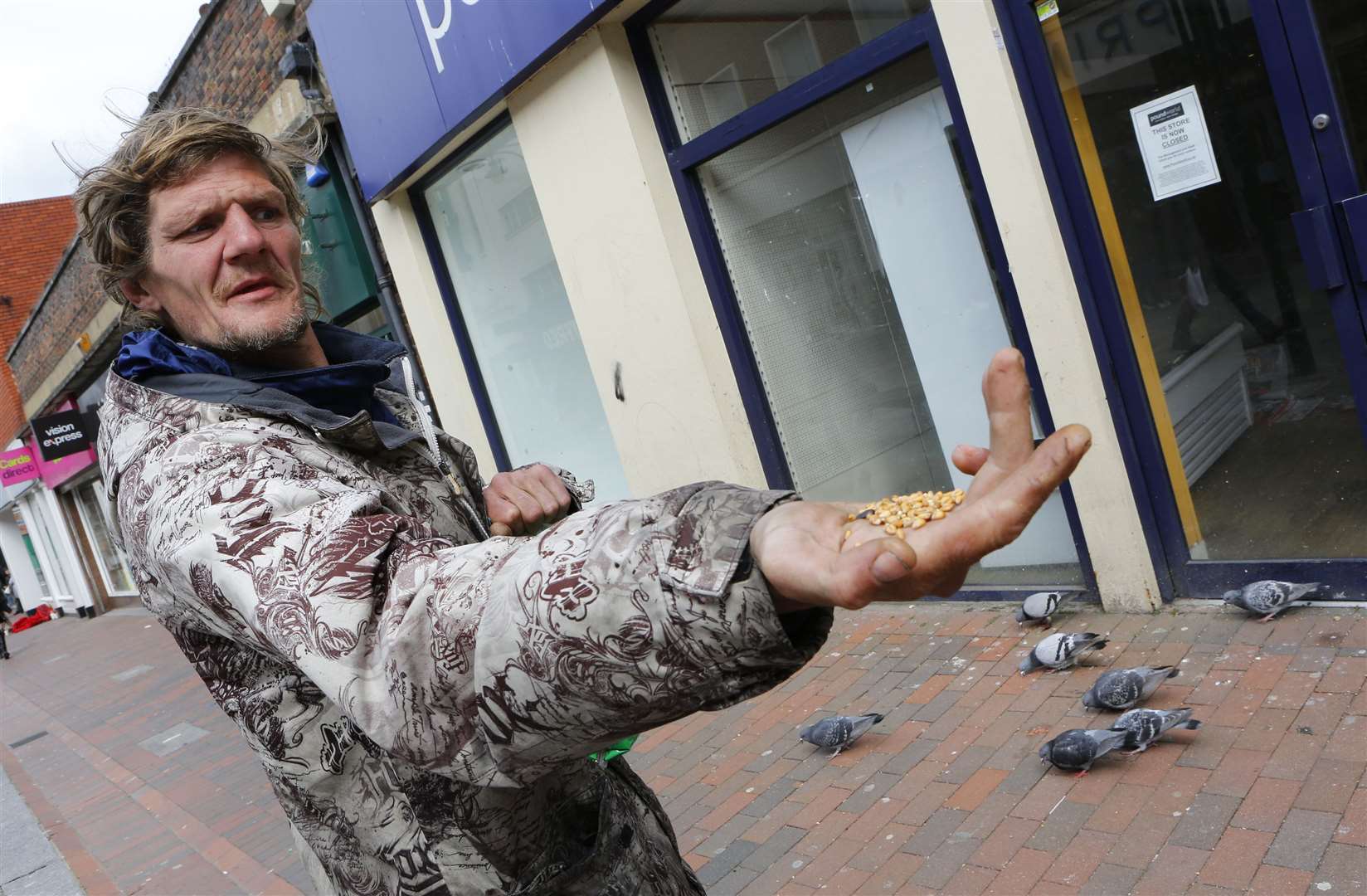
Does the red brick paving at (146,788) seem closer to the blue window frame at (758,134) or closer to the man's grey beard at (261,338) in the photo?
the blue window frame at (758,134)

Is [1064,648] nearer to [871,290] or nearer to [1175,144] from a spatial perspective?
[1175,144]

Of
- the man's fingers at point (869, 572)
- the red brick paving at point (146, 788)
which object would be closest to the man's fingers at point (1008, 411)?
the man's fingers at point (869, 572)

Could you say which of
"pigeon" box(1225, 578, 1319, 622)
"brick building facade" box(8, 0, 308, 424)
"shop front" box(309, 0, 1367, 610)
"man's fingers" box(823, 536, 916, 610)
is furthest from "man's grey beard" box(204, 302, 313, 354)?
"pigeon" box(1225, 578, 1319, 622)

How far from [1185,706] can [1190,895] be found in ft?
3.79

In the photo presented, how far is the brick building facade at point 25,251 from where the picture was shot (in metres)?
29.6

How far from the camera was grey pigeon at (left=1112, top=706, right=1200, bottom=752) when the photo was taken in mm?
3578

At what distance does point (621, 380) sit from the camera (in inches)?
270

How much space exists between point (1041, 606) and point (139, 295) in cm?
433

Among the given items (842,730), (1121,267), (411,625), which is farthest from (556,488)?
(1121,267)

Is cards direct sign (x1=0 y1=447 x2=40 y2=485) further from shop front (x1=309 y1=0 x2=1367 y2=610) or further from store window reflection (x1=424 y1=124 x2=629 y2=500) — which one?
store window reflection (x1=424 y1=124 x2=629 y2=500)

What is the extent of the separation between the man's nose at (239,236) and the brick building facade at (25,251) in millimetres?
32525

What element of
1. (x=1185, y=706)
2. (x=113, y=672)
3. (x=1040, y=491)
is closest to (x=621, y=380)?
(x=1185, y=706)

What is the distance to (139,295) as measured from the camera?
1.74 m

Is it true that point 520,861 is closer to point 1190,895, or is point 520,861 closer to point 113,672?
point 1190,895
